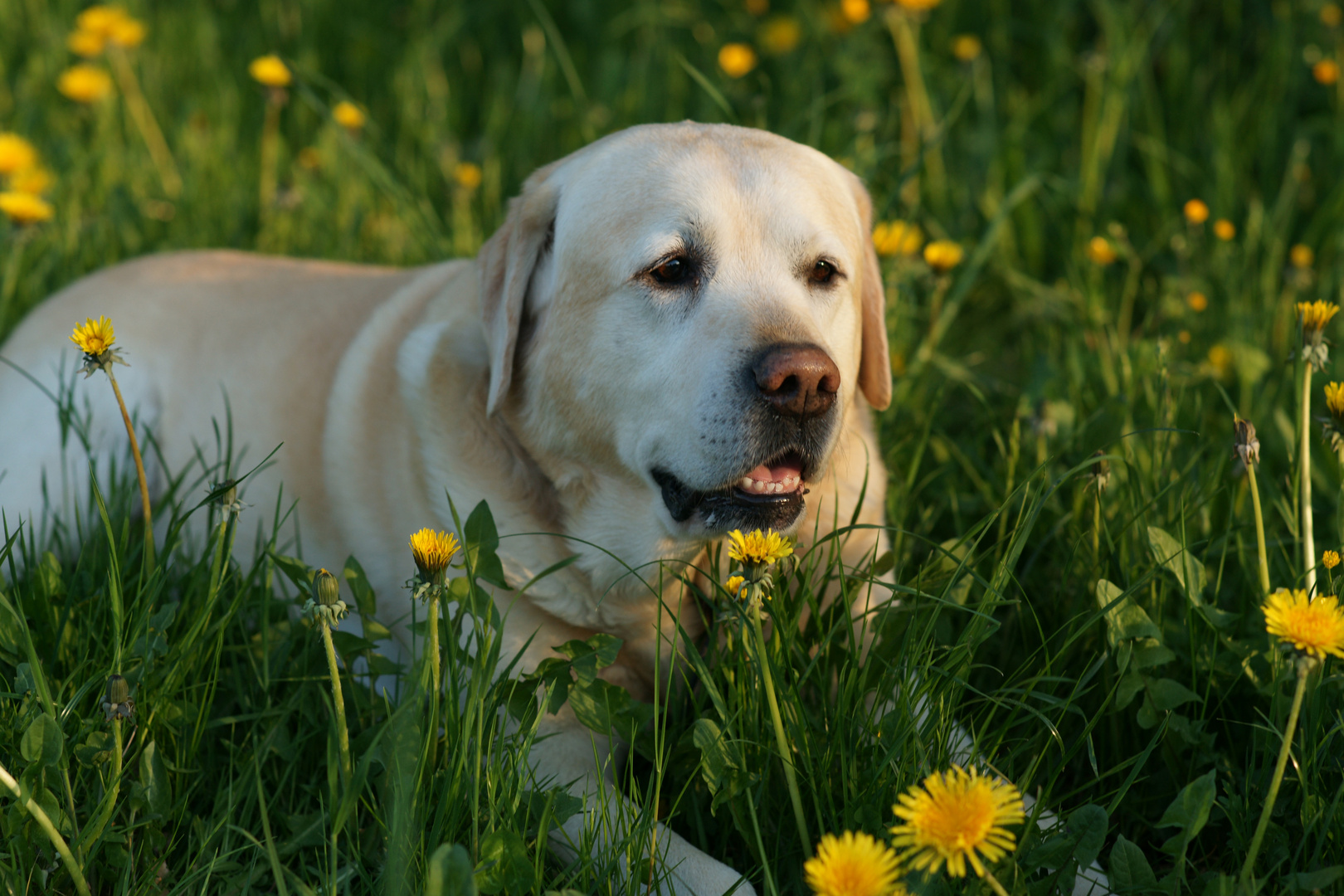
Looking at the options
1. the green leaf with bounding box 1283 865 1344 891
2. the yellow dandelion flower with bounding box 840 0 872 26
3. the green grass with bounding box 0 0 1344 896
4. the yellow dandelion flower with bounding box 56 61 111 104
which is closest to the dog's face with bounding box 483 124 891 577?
the green grass with bounding box 0 0 1344 896

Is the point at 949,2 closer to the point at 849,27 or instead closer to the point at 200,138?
the point at 849,27

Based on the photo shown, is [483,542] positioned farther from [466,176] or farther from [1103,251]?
[466,176]

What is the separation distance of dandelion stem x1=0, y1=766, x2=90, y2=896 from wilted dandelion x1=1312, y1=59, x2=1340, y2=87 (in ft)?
14.4

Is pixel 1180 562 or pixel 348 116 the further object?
pixel 348 116

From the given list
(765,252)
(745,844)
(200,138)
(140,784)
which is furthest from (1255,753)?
(200,138)

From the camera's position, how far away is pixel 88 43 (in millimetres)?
4656

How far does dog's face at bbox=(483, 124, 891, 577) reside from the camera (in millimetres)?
2135

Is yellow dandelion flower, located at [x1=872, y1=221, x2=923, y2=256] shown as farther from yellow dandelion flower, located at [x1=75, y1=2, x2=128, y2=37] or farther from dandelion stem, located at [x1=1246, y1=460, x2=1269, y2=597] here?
yellow dandelion flower, located at [x1=75, y1=2, x2=128, y2=37]

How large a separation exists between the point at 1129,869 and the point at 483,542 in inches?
44.8

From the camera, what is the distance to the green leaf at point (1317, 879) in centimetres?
157

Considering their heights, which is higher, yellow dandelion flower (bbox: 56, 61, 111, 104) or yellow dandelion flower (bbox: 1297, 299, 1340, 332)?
yellow dandelion flower (bbox: 56, 61, 111, 104)

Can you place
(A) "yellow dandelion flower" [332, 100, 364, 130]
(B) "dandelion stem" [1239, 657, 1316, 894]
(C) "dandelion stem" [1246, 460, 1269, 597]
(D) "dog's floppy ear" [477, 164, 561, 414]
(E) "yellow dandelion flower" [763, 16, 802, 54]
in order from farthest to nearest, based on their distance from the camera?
(E) "yellow dandelion flower" [763, 16, 802, 54], (A) "yellow dandelion flower" [332, 100, 364, 130], (D) "dog's floppy ear" [477, 164, 561, 414], (C) "dandelion stem" [1246, 460, 1269, 597], (B) "dandelion stem" [1239, 657, 1316, 894]

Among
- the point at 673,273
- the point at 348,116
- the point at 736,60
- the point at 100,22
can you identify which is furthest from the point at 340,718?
the point at 100,22

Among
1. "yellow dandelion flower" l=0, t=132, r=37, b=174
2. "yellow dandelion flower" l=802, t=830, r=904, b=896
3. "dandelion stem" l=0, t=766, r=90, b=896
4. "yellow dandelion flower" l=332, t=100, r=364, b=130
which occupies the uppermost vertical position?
"yellow dandelion flower" l=332, t=100, r=364, b=130
